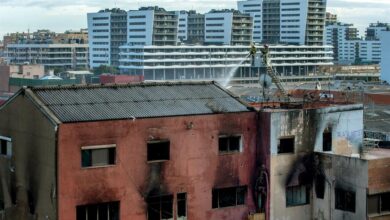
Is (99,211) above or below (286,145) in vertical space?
below

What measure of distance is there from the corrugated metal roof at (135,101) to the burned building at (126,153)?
3 cm

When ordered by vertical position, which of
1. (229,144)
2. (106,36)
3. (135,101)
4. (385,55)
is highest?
(106,36)

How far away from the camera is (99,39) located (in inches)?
7815

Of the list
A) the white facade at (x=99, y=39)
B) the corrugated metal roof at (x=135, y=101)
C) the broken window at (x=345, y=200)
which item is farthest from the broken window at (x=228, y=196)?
the white facade at (x=99, y=39)

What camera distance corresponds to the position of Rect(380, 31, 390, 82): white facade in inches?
5064

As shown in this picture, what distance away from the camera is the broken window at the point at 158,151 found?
2155 cm

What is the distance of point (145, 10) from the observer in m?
180

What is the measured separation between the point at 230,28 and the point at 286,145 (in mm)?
162117

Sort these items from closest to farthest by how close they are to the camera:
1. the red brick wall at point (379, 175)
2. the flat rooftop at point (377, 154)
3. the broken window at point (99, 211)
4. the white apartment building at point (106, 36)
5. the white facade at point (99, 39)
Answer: the broken window at point (99, 211), the red brick wall at point (379, 175), the flat rooftop at point (377, 154), the white apartment building at point (106, 36), the white facade at point (99, 39)

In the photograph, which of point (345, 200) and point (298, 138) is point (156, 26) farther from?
point (345, 200)

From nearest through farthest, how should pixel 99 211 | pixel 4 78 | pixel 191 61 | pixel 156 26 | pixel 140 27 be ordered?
pixel 99 211 → pixel 4 78 → pixel 191 61 → pixel 156 26 → pixel 140 27

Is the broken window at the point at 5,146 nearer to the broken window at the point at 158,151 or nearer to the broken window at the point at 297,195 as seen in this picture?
the broken window at the point at 158,151

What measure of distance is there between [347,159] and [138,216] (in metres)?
6.86

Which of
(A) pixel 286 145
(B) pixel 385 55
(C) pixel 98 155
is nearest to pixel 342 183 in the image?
(A) pixel 286 145
